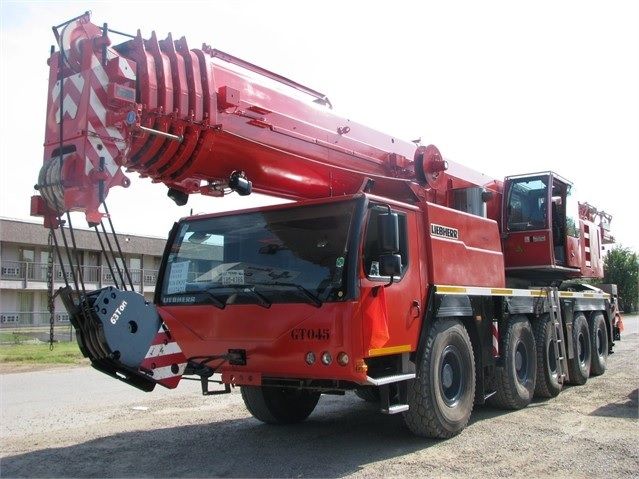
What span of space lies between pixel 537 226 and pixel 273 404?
5.44m

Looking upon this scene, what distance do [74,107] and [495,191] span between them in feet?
23.7

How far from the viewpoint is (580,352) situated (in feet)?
37.1

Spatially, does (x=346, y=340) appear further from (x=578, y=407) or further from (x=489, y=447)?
(x=578, y=407)

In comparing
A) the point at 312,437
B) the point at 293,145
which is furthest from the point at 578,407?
the point at 293,145

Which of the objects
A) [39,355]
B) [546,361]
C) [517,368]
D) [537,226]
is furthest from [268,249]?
[39,355]

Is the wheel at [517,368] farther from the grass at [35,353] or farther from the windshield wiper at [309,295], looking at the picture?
the grass at [35,353]

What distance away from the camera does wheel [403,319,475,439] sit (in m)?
6.29

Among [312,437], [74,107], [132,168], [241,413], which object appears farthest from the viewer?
[241,413]

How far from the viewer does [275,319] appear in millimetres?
5812

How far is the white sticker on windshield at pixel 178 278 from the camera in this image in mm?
6625

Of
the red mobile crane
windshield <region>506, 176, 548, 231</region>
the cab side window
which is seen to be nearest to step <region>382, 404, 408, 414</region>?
the red mobile crane

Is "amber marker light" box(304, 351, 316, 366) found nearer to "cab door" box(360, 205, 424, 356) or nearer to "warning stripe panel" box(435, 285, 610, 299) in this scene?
"cab door" box(360, 205, 424, 356)

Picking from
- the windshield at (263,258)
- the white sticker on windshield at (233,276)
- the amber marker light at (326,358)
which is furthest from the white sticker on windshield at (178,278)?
the amber marker light at (326,358)

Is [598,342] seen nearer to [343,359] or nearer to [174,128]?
[343,359]
